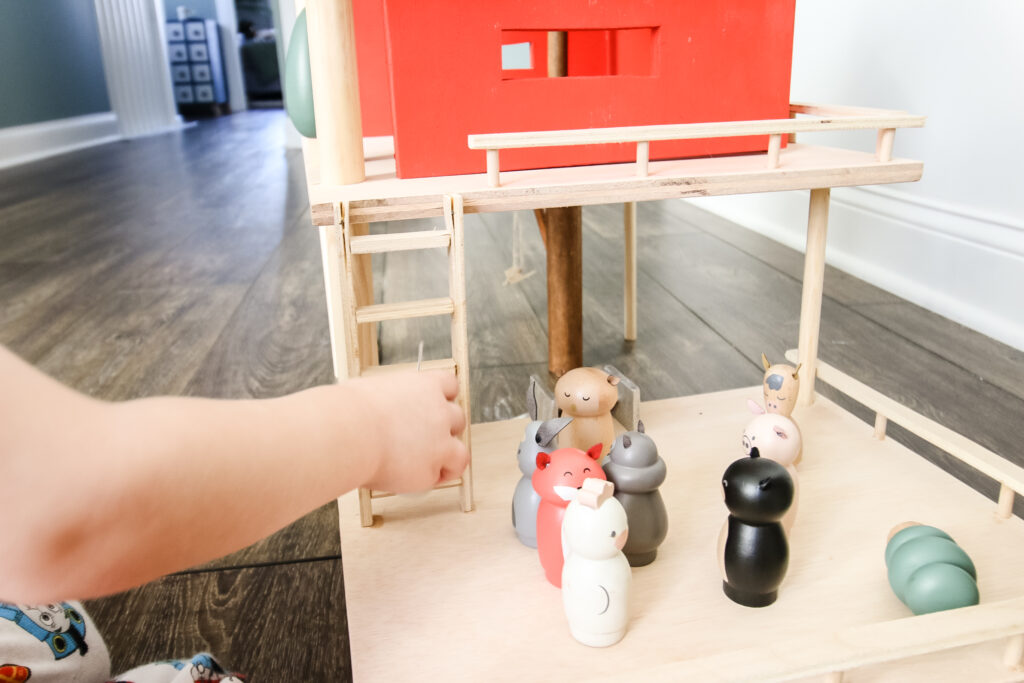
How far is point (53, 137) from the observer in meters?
3.98

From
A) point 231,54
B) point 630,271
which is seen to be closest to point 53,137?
point 231,54

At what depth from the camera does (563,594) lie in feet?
1.89

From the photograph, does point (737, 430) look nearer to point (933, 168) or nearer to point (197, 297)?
point (933, 168)

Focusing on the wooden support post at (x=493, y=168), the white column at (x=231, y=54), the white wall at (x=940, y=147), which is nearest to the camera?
the wooden support post at (x=493, y=168)

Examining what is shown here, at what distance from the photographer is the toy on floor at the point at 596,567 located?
0.54 m

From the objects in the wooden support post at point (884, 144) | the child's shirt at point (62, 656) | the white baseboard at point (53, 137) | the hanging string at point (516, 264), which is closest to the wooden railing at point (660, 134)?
the wooden support post at point (884, 144)

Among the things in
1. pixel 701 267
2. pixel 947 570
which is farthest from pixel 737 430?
pixel 701 267

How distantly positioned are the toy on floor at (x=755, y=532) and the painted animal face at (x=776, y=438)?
14cm

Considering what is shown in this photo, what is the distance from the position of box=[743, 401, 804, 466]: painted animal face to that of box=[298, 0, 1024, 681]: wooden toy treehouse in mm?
57

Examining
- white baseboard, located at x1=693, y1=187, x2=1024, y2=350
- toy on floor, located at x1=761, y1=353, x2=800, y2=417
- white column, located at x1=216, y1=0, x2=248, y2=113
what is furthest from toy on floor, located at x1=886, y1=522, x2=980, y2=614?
white column, located at x1=216, y1=0, x2=248, y2=113

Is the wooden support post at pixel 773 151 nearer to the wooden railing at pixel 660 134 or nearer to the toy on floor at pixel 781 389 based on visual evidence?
the wooden railing at pixel 660 134

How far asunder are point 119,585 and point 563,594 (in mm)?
317

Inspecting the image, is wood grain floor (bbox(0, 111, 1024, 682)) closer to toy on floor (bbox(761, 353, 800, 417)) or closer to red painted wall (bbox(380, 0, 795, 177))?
toy on floor (bbox(761, 353, 800, 417))

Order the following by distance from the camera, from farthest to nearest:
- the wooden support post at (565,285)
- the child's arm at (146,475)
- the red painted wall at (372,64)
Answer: the wooden support post at (565,285) → the red painted wall at (372,64) → the child's arm at (146,475)
